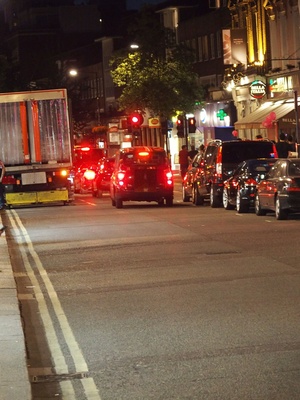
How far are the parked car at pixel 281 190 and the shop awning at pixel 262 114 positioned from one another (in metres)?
22.4

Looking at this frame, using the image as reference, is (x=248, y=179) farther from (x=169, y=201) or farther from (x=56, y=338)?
(x=56, y=338)

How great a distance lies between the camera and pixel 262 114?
5459 centimetres

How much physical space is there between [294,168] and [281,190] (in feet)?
2.24

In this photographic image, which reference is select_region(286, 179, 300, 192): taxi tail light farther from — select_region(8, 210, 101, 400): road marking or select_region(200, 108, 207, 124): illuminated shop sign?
select_region(200, 108, 207, 124): illuminated shop sign

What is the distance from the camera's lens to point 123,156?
3591cm

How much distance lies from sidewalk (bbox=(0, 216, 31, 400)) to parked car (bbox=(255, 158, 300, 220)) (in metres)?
11.3

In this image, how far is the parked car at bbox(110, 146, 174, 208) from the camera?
35.1 m

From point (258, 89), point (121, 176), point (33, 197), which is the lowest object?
point (33, 197)

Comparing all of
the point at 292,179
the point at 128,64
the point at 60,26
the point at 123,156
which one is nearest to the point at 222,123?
the point at 128,64

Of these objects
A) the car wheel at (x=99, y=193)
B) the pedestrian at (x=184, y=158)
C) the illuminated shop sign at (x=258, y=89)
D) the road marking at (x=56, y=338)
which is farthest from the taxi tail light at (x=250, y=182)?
the illuminated shop sign at (x=258, y=89)

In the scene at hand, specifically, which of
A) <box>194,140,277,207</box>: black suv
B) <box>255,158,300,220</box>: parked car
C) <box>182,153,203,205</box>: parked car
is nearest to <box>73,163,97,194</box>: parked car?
<box>182,153,203,205</box>: parked car

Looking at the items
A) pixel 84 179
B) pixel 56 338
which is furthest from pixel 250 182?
pixel 84 179

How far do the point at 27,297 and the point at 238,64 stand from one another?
47.0 m

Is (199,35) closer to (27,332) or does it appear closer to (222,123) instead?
(222,123)
